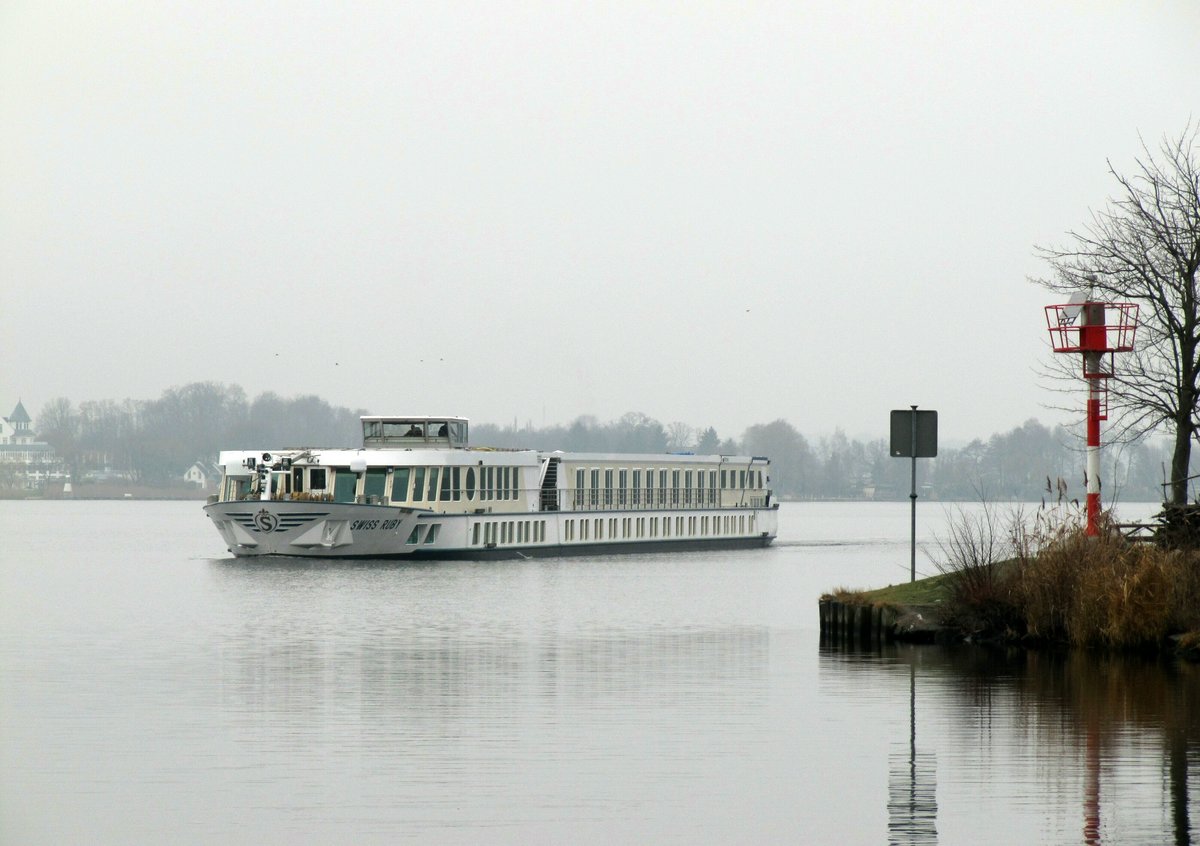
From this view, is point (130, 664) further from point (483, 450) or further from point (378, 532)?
point (483, 450)

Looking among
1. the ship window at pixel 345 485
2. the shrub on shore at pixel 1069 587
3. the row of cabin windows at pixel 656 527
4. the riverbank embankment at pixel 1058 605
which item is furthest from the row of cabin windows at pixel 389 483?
the shrub on shore at pixel 1069 587

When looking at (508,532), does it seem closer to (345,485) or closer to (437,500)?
(437,500)

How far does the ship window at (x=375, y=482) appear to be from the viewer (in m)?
59.9

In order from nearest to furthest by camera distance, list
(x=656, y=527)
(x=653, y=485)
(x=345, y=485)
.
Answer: (x=345, y=485)
(x=656, y=527)
(x=653, y=485)

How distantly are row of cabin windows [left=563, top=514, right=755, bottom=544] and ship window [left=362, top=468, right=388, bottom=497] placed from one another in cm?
1078

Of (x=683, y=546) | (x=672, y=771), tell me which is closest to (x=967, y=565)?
(x=672, y=771)

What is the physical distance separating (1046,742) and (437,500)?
154 ft

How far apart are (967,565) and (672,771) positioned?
11846mm

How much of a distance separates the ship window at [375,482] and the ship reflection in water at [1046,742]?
3835cm

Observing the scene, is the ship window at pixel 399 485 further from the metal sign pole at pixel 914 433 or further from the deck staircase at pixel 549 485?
the metal sign pole at pixel 914 433

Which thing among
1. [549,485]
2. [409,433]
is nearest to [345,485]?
[409,433]

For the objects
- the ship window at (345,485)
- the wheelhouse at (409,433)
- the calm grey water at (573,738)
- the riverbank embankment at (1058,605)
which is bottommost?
the calm grey water at (573,738)

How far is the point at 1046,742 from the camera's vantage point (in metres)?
15.1

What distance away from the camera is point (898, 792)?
1298 centimetres
